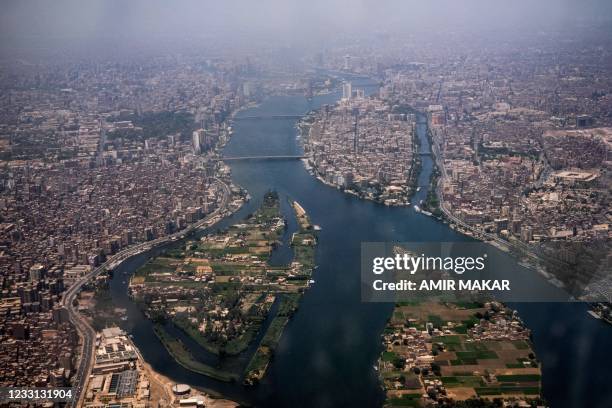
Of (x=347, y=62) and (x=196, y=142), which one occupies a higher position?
(x=347, y=62)

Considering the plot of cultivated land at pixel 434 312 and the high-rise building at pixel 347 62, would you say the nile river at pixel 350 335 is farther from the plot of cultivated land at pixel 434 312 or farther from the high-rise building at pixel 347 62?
the high-rise building at pixel 347 62

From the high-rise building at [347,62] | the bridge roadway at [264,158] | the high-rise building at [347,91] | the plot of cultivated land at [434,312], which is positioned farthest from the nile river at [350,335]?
the high-rise building at [347,62]

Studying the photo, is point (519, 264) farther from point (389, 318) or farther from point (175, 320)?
point (175, 320)

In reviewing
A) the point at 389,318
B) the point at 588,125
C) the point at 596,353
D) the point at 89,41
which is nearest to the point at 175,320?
the point at 389,318

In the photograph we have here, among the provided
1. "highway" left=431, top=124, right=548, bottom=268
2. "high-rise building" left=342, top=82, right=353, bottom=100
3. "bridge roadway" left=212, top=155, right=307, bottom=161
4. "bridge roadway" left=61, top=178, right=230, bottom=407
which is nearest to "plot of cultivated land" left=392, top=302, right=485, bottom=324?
"highway" left=431, top=124, right=548, bottom=268

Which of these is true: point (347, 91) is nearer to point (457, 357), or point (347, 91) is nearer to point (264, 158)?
point (264, 158)

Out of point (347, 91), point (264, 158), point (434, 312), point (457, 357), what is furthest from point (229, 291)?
point (347, 91)
